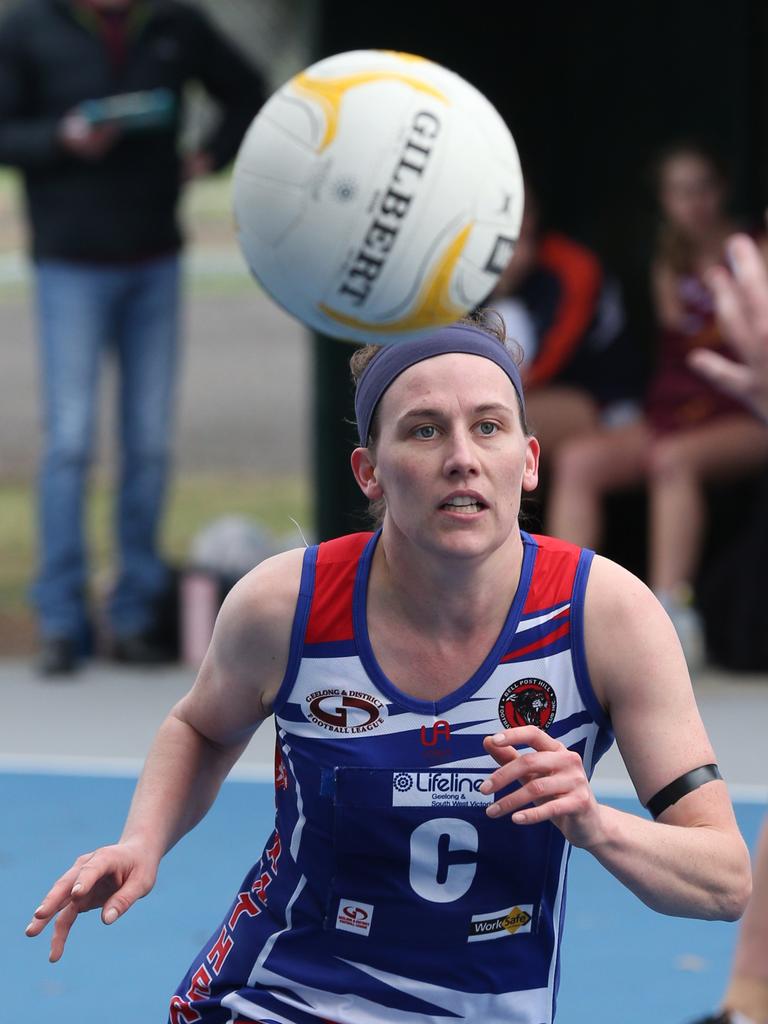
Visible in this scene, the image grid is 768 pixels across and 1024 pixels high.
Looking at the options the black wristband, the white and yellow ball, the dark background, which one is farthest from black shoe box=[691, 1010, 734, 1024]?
the dark background

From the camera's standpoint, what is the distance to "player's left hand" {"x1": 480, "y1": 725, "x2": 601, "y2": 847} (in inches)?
90.9

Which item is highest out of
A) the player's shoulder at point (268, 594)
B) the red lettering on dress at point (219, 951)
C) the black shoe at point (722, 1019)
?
the player's shoulder at point (268, 594)

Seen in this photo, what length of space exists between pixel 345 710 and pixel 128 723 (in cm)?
377

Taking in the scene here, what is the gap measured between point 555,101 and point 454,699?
603 centimetres

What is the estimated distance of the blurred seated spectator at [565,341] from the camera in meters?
7.30

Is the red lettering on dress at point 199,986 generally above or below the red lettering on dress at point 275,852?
below

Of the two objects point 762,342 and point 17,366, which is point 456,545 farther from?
point 17,366

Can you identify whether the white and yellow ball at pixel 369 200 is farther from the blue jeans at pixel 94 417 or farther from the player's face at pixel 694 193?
the player's face at pixel 694 193

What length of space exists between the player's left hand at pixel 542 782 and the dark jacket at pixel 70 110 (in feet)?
15.7

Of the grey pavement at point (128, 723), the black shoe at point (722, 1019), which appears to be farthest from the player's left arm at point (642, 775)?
the grey pavement at point (128, 723)

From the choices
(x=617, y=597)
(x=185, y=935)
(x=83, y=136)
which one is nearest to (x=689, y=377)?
(x=83, y=136)

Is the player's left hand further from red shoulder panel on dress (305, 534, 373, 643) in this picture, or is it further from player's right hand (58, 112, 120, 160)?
player's right hand (58, 112, 120, 160)

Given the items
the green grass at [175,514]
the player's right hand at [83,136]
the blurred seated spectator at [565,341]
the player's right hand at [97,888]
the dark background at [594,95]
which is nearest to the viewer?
the player's right hand at [97,888]

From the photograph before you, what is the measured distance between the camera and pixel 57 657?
6938 mm
